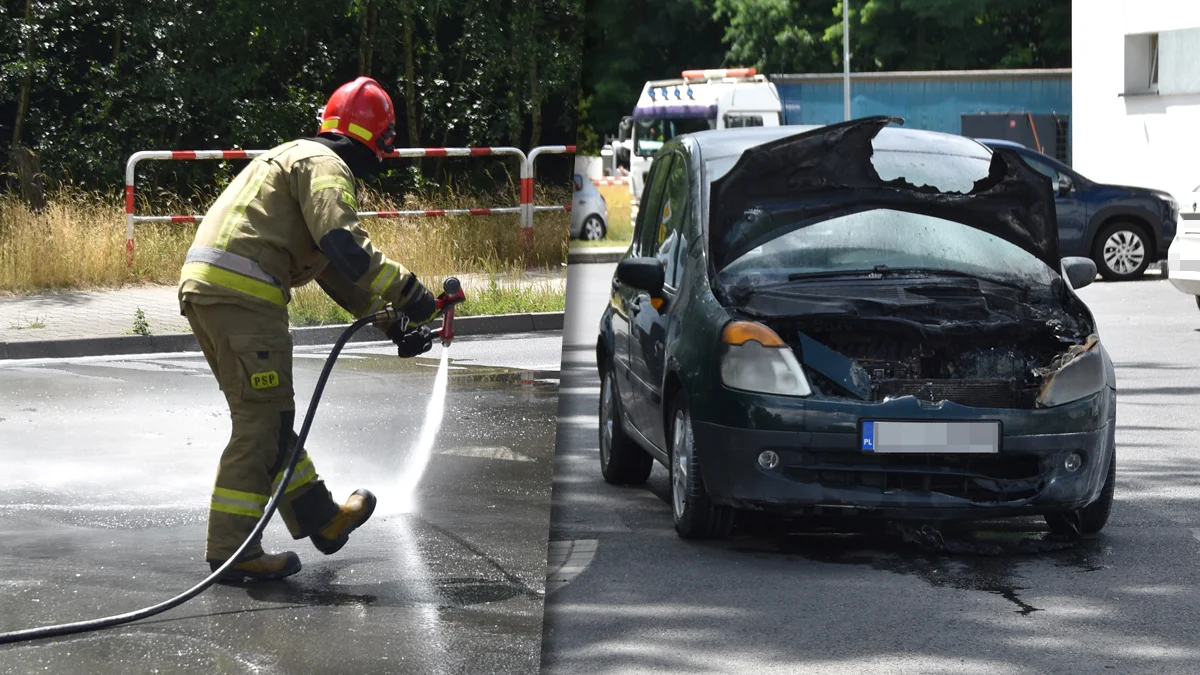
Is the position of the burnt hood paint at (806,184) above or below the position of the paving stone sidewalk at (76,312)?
above

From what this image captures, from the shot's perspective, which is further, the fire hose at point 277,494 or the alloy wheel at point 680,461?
the alloy wheel at point 680,461

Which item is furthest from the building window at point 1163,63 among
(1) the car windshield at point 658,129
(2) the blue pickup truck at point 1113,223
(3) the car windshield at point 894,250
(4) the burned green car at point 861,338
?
(3) the car windshield at point 894,250

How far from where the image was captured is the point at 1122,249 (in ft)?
53.3

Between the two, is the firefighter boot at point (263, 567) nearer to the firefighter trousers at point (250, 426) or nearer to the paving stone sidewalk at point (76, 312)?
the firefighter trousers at point (250, 426)

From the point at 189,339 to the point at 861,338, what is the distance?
8.77 ft

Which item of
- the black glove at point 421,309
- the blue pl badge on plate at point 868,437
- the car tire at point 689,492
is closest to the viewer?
the black glove at point 421,309

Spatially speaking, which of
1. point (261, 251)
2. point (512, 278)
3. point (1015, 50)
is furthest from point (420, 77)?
point (1015, 50)

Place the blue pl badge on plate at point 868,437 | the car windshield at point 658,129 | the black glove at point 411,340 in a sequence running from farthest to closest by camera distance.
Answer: the car windshield at point 658,129
the blue pl badge on plate at point 868,437
the black glove at point 411,340

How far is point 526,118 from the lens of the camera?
2.29m

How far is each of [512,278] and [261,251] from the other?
480 millimetres

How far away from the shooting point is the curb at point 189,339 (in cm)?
232

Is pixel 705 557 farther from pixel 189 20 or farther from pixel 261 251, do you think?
pixel 189 20

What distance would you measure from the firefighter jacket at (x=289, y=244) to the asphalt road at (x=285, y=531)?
0.13m

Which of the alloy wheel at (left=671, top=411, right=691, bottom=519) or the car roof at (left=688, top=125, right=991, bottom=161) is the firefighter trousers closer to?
the alloy wheel at (left=671, top=411, right=691, bottom=519)
